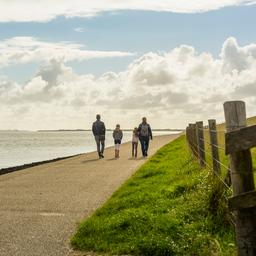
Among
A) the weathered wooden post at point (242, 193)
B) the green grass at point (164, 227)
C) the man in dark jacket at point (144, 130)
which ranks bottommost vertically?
the green grass at point (164, 227)

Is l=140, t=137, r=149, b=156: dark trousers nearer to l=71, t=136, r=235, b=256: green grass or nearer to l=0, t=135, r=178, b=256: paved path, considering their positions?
l=0, t=135, r=178, b=256: paved path

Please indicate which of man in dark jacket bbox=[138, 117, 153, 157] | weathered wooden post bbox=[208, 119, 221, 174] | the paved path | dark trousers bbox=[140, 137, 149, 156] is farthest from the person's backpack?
weathered wooden post bbox=[208, 119, 221, 174]

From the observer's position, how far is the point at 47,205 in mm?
11969

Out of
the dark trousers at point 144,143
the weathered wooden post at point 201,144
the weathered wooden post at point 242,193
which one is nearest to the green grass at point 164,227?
the weathered wooden post at point 242,193

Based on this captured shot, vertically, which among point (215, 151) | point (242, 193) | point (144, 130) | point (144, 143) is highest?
point (144, 130)

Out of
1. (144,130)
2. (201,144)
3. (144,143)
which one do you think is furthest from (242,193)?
(144,143)

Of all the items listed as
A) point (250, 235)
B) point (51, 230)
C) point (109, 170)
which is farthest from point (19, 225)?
point (109, 170)

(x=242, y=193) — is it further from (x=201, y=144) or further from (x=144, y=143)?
(x=144, y=143)

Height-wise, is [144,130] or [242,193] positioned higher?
[144,130]

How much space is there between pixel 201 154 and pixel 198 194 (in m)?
6.38

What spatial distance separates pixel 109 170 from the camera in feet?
67.7

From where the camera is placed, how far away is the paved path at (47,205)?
8195 mm

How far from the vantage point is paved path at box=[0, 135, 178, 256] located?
8.20 meters

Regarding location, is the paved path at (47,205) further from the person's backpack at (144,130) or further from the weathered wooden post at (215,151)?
the person's backpack at (144,130)
